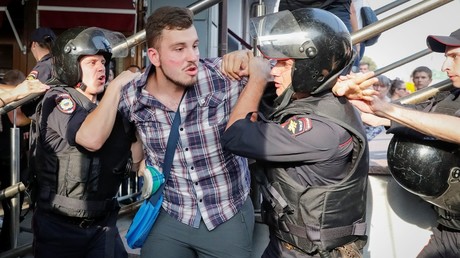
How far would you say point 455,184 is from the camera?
9.66ft

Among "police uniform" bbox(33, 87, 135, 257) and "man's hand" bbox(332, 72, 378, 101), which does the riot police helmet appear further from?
"police uniform" bbox(33, 87, 135, 257)

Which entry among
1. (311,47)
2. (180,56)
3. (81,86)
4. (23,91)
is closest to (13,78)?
(81,86)

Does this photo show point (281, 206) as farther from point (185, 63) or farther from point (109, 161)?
A: point (109, 161)

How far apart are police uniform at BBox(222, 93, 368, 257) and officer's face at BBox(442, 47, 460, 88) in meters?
1.02

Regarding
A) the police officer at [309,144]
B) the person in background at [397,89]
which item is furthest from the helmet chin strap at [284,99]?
the person in background at [397,89]

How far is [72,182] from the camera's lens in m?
3.43

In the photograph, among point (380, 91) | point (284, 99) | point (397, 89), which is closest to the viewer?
point (284, 99)

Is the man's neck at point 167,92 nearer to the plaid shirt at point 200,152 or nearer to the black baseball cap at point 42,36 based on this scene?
the plaid shirt at point 200,152

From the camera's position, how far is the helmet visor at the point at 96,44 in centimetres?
348

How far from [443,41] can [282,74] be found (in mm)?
1185

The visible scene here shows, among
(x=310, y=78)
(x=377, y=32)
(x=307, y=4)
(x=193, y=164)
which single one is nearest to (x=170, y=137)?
(x=193, y=164)

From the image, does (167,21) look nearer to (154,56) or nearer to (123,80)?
(154,56)

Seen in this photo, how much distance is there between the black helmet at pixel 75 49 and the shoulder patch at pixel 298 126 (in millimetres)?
1492

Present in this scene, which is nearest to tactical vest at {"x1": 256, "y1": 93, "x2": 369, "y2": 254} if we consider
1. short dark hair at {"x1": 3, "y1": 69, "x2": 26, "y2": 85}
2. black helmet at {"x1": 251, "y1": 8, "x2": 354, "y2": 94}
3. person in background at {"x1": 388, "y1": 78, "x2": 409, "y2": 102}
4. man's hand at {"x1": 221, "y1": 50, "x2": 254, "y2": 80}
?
black helmet at {"x1": 251, "y1": 8, "x2": 354, "y2": 94}
